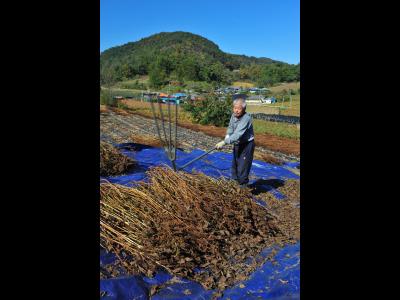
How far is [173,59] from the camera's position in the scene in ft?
114

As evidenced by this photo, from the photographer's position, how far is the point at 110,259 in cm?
256

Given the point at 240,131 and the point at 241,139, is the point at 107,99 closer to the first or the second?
the point at 241,139

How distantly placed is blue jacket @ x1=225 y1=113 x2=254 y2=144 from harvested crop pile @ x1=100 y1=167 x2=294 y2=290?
554mm

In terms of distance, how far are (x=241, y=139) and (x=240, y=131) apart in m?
0.19

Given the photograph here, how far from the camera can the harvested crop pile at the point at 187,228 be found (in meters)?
2.66

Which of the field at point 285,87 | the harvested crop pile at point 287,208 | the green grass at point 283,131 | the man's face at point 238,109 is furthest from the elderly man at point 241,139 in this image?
the field at point 285,87

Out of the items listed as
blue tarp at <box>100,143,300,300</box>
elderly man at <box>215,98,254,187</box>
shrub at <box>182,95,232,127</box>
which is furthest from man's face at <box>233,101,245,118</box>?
shrub at <box>182,95,232,127</box>

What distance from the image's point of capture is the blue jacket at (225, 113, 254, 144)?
162 inches

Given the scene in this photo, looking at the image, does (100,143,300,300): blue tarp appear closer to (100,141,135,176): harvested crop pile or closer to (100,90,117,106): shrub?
(100,141,135,176): harvested crop pile
